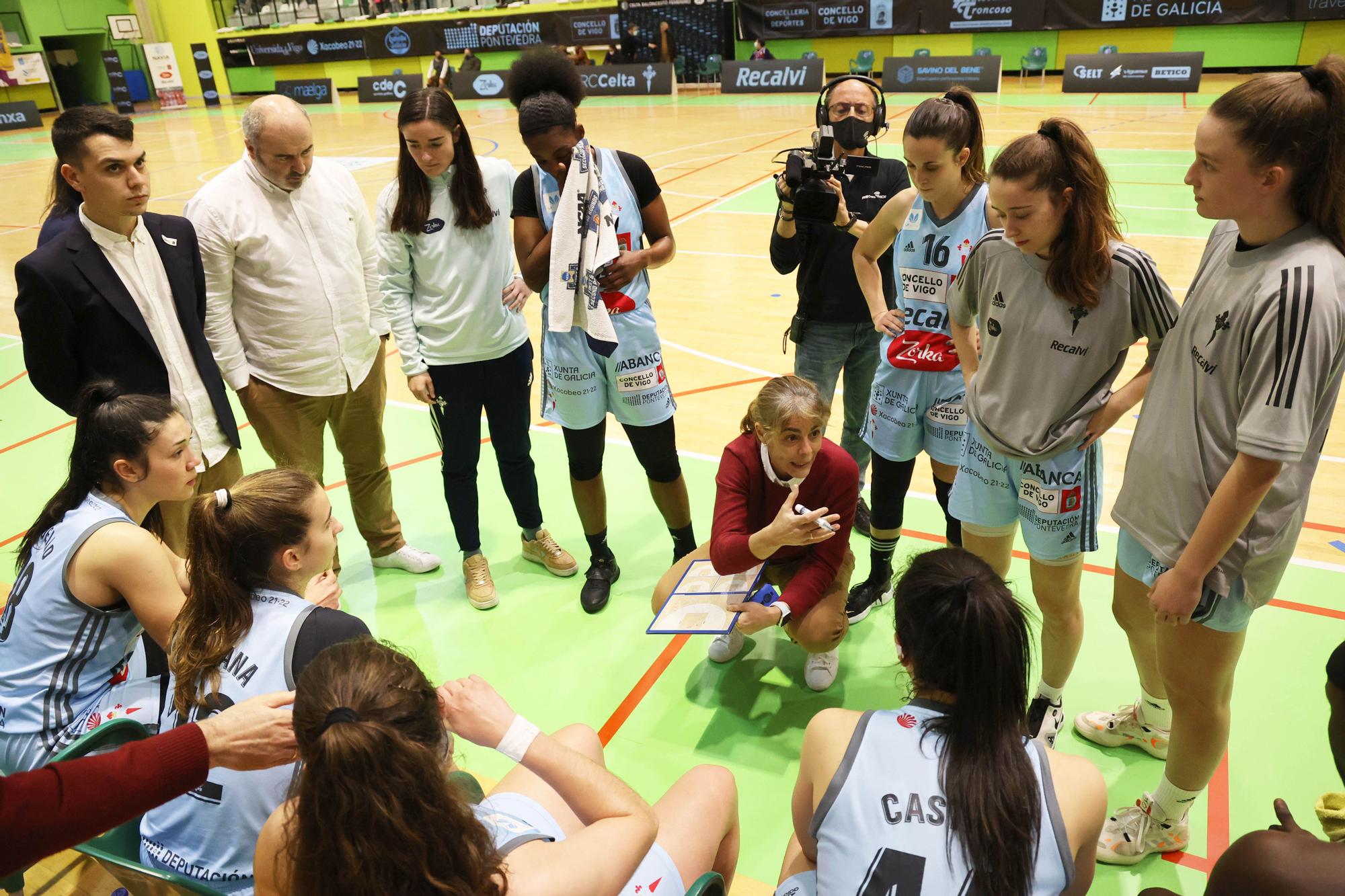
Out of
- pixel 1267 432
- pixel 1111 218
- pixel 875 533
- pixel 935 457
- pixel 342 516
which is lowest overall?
pixel 342 516

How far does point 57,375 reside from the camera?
9.60ft

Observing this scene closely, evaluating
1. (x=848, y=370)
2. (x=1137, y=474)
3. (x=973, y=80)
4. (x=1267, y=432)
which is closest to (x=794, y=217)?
(x=848, y=370)

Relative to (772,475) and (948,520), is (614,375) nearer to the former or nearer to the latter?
(772,475)

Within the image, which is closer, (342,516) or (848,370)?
(848,370)

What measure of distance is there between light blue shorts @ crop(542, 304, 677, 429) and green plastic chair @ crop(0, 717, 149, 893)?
1.84 metres

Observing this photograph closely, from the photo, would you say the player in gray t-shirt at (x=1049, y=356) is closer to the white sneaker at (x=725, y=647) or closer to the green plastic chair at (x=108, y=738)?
the white sneaker at (x=725, y=647)

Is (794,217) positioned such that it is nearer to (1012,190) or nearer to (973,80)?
(1012,190)

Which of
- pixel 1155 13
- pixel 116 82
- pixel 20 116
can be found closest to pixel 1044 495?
pixel 1155 13

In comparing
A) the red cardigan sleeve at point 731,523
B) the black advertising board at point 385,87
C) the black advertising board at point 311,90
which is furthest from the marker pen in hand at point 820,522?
the black advertising board at point 311,90

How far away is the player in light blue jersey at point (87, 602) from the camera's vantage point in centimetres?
220

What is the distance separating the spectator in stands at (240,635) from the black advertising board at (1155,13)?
18615 millimetres

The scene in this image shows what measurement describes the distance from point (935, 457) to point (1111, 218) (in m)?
1.17

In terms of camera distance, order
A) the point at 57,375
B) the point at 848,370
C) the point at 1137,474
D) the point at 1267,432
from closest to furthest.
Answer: the point at 1267,432
the point at 1137,474
the point at 57,375
the point at 848,370

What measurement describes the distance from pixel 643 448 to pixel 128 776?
2246mm
